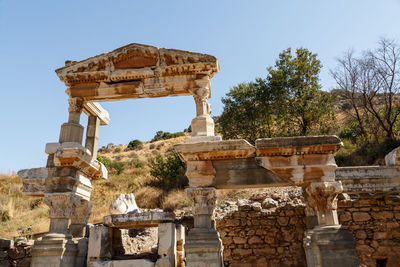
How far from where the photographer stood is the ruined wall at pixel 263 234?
9664 mm

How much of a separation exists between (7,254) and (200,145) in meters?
6.19

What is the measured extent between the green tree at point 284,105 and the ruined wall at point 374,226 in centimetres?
806

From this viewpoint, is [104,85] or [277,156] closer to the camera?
[277,156]

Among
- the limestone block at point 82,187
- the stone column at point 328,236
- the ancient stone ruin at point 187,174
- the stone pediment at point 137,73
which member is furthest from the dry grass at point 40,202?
the stone column at point 328,236

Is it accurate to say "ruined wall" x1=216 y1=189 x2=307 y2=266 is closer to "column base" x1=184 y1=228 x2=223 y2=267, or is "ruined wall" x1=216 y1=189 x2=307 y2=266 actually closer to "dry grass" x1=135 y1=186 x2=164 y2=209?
"column base" x1=184 y1=228 x2=223 y2=267

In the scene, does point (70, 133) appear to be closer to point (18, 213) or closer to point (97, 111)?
point (97, 111)

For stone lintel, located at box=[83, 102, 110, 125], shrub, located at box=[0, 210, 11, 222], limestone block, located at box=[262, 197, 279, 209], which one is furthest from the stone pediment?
shrub, located at box=[0, 210, 11, 222]

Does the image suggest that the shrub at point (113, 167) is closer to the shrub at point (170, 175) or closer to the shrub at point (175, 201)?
the shrub at point (170, 175)

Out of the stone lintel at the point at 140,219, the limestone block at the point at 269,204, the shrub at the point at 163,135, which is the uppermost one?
the shrub at the point at 163,135

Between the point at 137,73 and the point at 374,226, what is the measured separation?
8.63 meters

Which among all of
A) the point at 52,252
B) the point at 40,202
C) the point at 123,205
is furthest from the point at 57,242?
the point at 40,202

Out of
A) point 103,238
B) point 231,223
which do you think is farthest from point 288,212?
point 103,238

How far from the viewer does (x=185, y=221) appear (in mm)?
8727

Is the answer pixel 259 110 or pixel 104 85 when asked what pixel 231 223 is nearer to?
pixel 104 85
